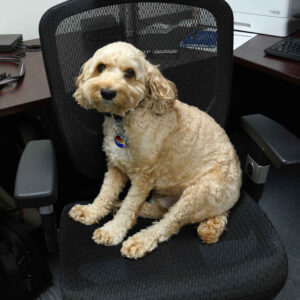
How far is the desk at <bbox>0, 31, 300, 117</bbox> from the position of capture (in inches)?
40.2

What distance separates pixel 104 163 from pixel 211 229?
406 mm

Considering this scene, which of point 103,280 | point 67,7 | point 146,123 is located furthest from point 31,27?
point 103,280

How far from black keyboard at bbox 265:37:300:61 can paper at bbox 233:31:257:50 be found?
15 centimetres

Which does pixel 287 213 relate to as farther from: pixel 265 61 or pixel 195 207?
pixel 195 207

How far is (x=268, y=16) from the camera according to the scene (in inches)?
57.5

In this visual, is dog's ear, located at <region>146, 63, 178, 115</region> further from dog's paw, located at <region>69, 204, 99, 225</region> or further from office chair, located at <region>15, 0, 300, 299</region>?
dog's paw, located at <region>69, 204, 99, 225</region>

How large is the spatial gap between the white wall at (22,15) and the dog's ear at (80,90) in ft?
2.65

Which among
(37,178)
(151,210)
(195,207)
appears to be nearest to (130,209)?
(151,210)

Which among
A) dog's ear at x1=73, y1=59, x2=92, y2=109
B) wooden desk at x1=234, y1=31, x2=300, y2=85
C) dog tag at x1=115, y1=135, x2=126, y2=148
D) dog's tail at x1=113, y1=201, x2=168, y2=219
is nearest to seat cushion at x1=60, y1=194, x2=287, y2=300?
dog's tail at x1=113, y1=201, x2=168, y2=219

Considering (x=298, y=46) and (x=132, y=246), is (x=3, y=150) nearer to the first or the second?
(x=132, y=246)

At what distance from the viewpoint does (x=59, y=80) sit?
0.90 metres

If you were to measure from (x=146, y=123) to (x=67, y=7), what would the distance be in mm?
363

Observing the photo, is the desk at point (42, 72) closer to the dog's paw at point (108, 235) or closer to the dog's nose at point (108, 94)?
the dog's nose at point (108, 94)

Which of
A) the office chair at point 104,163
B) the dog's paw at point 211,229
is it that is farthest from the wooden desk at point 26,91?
the dog's paw at point 211,229
